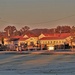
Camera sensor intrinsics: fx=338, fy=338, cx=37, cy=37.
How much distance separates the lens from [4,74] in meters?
17.9

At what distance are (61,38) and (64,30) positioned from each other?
200ft

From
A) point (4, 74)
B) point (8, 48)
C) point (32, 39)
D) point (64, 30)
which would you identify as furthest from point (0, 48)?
point (64, 30)

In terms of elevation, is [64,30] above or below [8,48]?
above

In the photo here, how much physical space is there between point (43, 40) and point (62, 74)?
117 m

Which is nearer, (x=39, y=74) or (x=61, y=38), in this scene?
(x=39, y=74)

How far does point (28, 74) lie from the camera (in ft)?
58.0

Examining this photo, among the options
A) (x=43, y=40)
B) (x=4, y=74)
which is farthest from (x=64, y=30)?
(x=4, y=74)

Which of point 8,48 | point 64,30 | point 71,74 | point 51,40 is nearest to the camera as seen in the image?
point 71,74

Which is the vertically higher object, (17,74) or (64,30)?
(64,30)

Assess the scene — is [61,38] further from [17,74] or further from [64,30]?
[17,74]

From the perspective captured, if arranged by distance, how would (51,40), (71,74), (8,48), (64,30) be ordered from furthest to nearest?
(64,30)
(51,40)
(8,48)
(71,74)

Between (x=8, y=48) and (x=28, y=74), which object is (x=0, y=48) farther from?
(x=28, y=74)

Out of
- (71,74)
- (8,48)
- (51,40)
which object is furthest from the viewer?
(51,40)

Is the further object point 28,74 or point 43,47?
point 43,47
